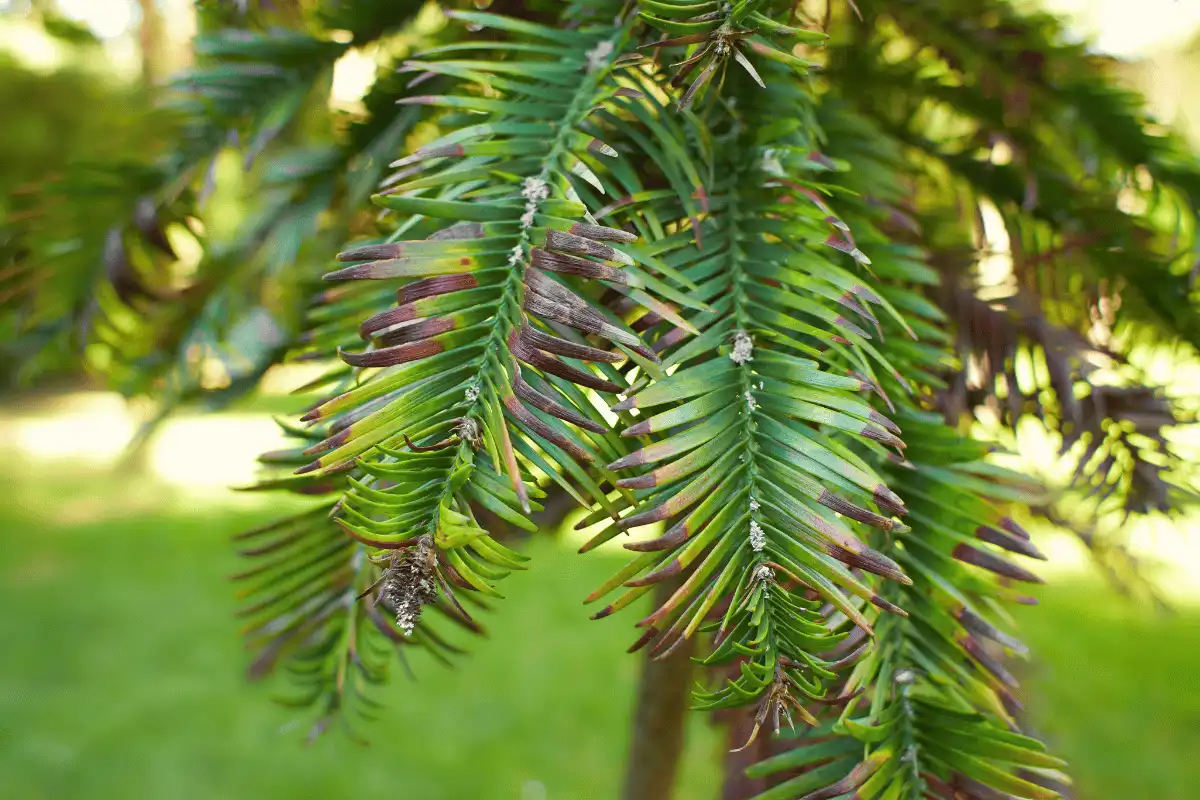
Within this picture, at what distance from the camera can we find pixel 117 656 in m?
3.24

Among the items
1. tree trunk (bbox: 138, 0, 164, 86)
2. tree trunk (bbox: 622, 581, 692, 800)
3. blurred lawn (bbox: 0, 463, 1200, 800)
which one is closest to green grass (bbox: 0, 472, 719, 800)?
blurred lawn (bbox: 0, 463, 1200, 800)

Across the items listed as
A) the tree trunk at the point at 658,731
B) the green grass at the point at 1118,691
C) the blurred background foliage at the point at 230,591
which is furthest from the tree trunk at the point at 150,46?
the green grass at the point at 1118,691

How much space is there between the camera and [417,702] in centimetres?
300

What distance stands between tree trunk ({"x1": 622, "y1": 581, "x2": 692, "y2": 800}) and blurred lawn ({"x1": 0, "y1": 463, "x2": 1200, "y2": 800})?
886mm

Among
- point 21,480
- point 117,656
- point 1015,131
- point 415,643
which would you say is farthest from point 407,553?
point 21,480

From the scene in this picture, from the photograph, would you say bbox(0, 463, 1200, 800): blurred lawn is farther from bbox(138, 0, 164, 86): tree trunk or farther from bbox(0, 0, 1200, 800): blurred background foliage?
bbox(138, 0, 164, 86): tree trunk

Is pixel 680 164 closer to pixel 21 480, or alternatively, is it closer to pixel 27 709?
pixel 27 709

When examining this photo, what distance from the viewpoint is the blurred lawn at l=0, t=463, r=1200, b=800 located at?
2523mm

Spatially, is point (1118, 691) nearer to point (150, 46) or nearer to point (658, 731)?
point (658, 731)

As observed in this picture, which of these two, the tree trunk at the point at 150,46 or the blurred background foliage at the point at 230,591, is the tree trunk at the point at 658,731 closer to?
the blurred background foliage at the point at 230,591

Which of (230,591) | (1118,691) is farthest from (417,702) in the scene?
(1118,691)

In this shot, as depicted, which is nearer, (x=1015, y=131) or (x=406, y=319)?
(x=406, y=319)

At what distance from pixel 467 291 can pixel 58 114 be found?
24.5 ft

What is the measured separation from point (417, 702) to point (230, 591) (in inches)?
57.5
